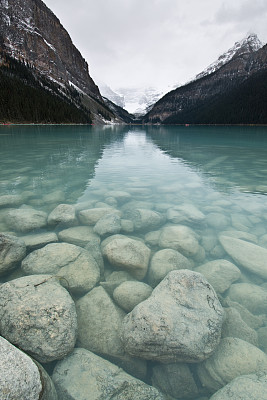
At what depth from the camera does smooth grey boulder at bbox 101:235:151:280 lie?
488 centimetres

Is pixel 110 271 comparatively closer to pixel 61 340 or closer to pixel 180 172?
pixel 61 340

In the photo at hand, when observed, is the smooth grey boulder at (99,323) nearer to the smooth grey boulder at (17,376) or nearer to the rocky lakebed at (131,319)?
the rocky lakebed at (131,319)

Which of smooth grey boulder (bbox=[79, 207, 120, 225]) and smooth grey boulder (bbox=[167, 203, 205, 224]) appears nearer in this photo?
smooth grey boulder (bbox=[79, 207, 120, 225])

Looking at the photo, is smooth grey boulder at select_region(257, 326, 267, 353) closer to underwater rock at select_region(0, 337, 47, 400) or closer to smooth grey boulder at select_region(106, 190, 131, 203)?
underwater rock at select_region(0, 337, 47, 400)

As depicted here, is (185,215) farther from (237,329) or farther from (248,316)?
(237,329)

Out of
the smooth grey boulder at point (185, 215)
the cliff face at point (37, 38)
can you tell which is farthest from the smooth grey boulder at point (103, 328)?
the cliff face at point (37, 38)

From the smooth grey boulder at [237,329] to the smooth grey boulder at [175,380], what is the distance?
37.3 inches

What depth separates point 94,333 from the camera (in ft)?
11.8

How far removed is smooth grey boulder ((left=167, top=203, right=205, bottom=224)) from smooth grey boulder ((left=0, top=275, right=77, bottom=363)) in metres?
4.91

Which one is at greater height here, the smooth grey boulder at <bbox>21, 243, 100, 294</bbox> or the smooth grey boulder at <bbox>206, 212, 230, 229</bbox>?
the smooth grey boulder at <bbox>21, 243, 100, 294</bbox>

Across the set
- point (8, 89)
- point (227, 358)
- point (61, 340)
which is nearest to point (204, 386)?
point (227, 358)

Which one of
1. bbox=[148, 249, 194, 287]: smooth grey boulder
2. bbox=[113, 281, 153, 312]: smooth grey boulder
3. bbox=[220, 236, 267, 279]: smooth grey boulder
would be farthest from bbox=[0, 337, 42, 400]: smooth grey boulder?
bbox=[220, 236, 267, 279]: smooth grey boulder

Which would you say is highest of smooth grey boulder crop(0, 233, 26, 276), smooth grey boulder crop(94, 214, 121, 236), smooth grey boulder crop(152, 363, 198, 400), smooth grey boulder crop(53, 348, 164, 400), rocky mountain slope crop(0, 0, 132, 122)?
rocky mountain slope crop(0, 0, 132, 122)

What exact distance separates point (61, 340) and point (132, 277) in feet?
6.76
